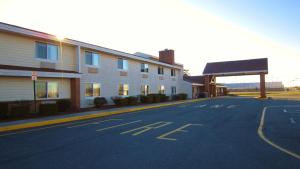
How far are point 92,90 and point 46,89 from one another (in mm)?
5043

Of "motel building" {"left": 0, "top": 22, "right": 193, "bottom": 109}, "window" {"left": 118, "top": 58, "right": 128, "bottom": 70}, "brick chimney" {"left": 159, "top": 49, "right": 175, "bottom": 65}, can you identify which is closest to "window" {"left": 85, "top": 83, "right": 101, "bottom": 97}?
"motel building" {"left": 0, "top": 22, "right": 193, "bottom": 109}

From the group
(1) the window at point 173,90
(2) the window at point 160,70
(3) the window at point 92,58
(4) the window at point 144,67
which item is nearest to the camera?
(3) the window at point 92,58

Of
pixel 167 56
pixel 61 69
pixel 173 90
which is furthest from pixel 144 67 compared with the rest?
pixel 61 69

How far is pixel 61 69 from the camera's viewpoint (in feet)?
61.4

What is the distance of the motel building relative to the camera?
1508 cm

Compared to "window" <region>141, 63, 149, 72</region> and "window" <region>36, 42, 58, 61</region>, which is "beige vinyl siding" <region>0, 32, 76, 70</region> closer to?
"window" <region>36, 42, 58, 61</region>

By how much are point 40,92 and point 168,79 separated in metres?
24.1

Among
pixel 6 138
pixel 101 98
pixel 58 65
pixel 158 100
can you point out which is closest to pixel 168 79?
pixel 158 100

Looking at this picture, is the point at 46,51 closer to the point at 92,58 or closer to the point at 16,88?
the point at 16,88

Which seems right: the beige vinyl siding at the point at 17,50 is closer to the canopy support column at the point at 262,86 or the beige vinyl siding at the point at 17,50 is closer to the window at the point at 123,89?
the window at the point at 123,89

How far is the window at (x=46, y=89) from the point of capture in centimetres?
1682

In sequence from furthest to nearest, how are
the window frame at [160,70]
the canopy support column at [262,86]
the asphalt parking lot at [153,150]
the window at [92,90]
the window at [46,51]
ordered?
1. the canopy support column at [262,86]
2. the window frame at [160,70]
3. the window at [92,90]
4. the window at [46,51]
5. the asphalt parking lot at [153,150]

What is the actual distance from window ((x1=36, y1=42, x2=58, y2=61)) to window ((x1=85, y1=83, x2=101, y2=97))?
14.0ft

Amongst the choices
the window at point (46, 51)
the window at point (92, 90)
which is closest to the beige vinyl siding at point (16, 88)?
the window at point (46, 51)
